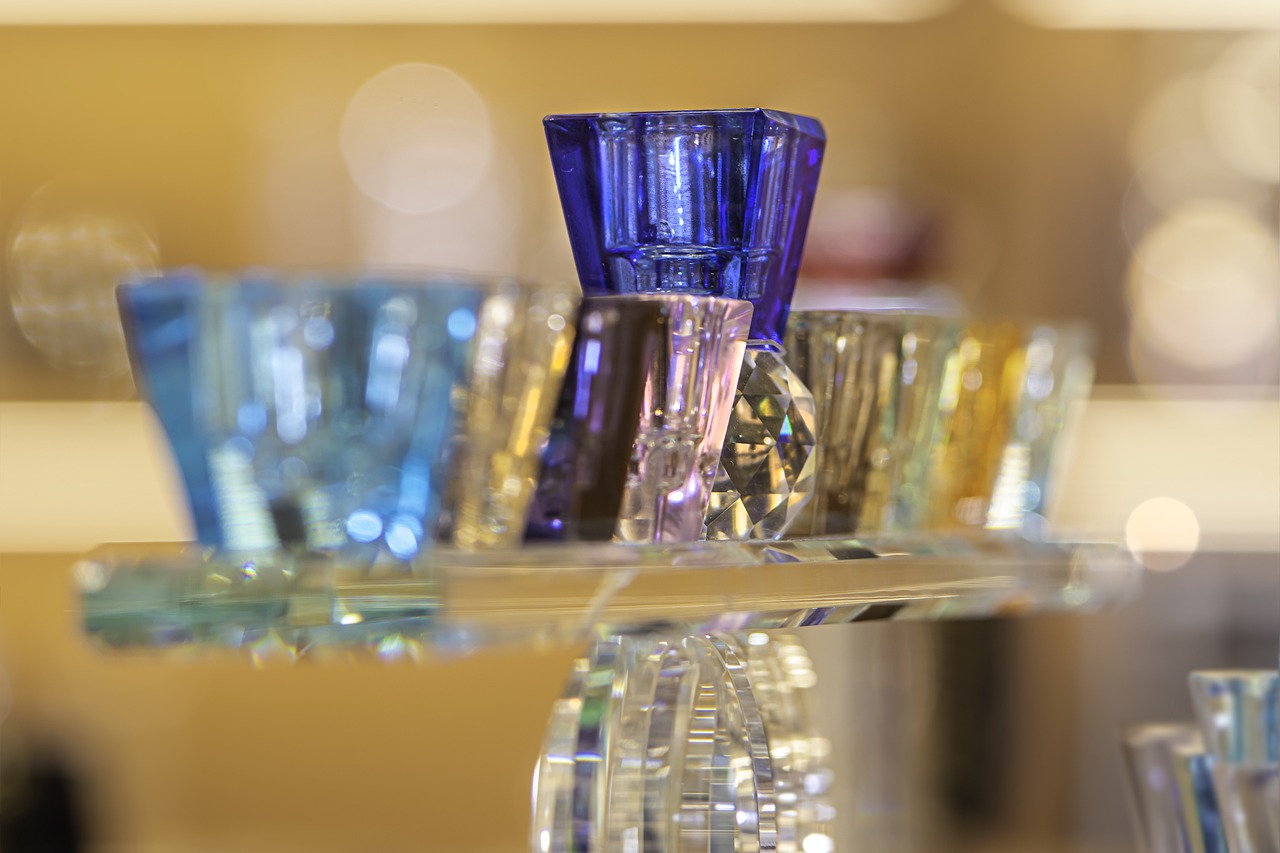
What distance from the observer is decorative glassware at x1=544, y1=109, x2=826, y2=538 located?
321mm

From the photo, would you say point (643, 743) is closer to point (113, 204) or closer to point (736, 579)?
point (736, 579)

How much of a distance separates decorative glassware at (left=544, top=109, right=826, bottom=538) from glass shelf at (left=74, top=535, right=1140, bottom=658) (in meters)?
0.05

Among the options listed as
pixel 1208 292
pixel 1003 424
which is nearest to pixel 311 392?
pixel 1003 424

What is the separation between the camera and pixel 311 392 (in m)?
0.25

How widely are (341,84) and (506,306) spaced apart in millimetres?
1417

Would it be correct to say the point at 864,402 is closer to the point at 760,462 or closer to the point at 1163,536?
the point at 760,462

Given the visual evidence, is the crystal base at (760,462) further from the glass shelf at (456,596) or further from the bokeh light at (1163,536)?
the bokeh light at (1163,536)

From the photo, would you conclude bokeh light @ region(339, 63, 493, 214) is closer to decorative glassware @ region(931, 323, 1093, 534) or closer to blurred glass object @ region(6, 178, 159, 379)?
blurred glass object @ region(6, 178, 159, 379)

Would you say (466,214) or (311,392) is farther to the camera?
(466,214)

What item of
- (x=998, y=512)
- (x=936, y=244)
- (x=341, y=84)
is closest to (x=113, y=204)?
(x=341, y=84)

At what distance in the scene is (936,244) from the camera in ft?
5.07

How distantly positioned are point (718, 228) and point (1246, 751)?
175 mm

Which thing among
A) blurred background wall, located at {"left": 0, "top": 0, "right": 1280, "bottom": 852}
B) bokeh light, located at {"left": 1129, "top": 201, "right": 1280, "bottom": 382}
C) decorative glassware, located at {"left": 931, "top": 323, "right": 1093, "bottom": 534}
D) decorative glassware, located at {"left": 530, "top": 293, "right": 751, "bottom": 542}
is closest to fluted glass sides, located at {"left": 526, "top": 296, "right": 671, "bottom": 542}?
decorative glassware, located at {"left": 530, "top": 293, "right": 751, "bottom": 542}

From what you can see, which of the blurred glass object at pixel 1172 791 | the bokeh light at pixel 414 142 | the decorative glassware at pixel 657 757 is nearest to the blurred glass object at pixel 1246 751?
the blurred glass object at pixel 1172 791
